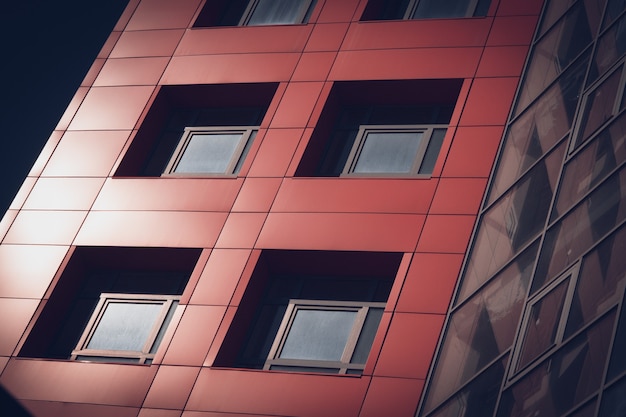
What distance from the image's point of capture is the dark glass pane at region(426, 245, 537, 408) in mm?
19281

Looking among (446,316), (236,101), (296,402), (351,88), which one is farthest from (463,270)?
(236,101)

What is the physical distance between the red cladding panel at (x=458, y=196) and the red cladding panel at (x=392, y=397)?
4.90 meters

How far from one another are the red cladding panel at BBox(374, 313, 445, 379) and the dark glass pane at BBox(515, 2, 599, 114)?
643cm

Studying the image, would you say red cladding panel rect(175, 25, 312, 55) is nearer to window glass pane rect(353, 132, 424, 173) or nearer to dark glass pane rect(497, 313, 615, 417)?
Result: window glass pane rect(353, 132, 424, 173)

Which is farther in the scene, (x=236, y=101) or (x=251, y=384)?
(x=236, y=101)

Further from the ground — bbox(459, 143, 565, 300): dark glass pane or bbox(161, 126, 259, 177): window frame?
bbox(161, 126, 259, 177): window frame

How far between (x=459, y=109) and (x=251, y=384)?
9445 millimetres

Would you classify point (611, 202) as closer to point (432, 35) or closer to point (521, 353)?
point (521, 353)

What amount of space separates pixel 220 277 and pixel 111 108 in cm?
848

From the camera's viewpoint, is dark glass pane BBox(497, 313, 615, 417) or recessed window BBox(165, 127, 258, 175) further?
recessed window BBox(165, 127, 258, 175)

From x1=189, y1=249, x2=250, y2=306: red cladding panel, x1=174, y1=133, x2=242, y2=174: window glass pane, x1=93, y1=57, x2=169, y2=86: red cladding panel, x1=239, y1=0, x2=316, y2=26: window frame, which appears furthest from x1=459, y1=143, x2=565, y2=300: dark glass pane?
x1=93, y1=57, x2=169, y2=86: red cladding panel

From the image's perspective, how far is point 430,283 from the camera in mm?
22953

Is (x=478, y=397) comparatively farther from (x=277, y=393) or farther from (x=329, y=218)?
(x=329, y=218)

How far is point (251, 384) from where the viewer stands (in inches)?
892
